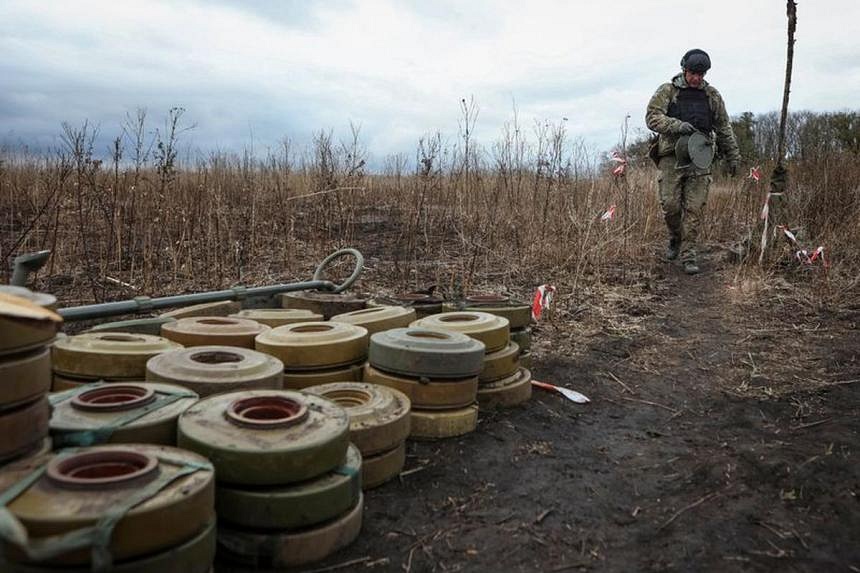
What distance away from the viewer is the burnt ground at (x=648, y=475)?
2.06 metres

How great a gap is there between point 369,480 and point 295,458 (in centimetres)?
67

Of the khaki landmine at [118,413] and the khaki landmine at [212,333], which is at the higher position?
the khaki landmine at [212,333]

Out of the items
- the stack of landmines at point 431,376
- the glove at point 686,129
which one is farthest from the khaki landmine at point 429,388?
the glove at point 686,129

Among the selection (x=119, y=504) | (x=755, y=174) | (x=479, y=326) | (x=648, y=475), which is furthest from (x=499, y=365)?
(x=755, y=174)

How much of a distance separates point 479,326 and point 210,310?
172 centimetres

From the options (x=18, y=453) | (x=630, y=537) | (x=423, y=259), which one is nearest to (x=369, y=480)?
(x=630, y=537)

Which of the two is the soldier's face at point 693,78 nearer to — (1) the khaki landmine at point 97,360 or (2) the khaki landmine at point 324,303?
(2) the khaki landmine at point 324,303

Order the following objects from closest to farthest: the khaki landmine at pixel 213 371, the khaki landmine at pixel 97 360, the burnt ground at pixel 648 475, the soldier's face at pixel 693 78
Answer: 1. the burnt ground at pixel 648 475
2. the khaki landmine at pixel 213 371
3. the khaki landmine at pixel 97 360
4. the soldier's face at pixel 693 78

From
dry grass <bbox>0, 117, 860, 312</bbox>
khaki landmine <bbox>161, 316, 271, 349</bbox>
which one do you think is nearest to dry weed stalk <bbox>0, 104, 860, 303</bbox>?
dry grass <bbox>0, 117, 860, 312</bbox>

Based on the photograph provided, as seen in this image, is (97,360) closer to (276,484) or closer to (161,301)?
(161,301)

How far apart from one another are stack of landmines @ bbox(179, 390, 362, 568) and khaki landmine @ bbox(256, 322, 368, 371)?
841 millimetres

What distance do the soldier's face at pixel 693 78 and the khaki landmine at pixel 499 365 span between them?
5180 mm

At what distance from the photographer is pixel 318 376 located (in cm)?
299

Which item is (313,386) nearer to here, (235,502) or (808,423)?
(235,502)
